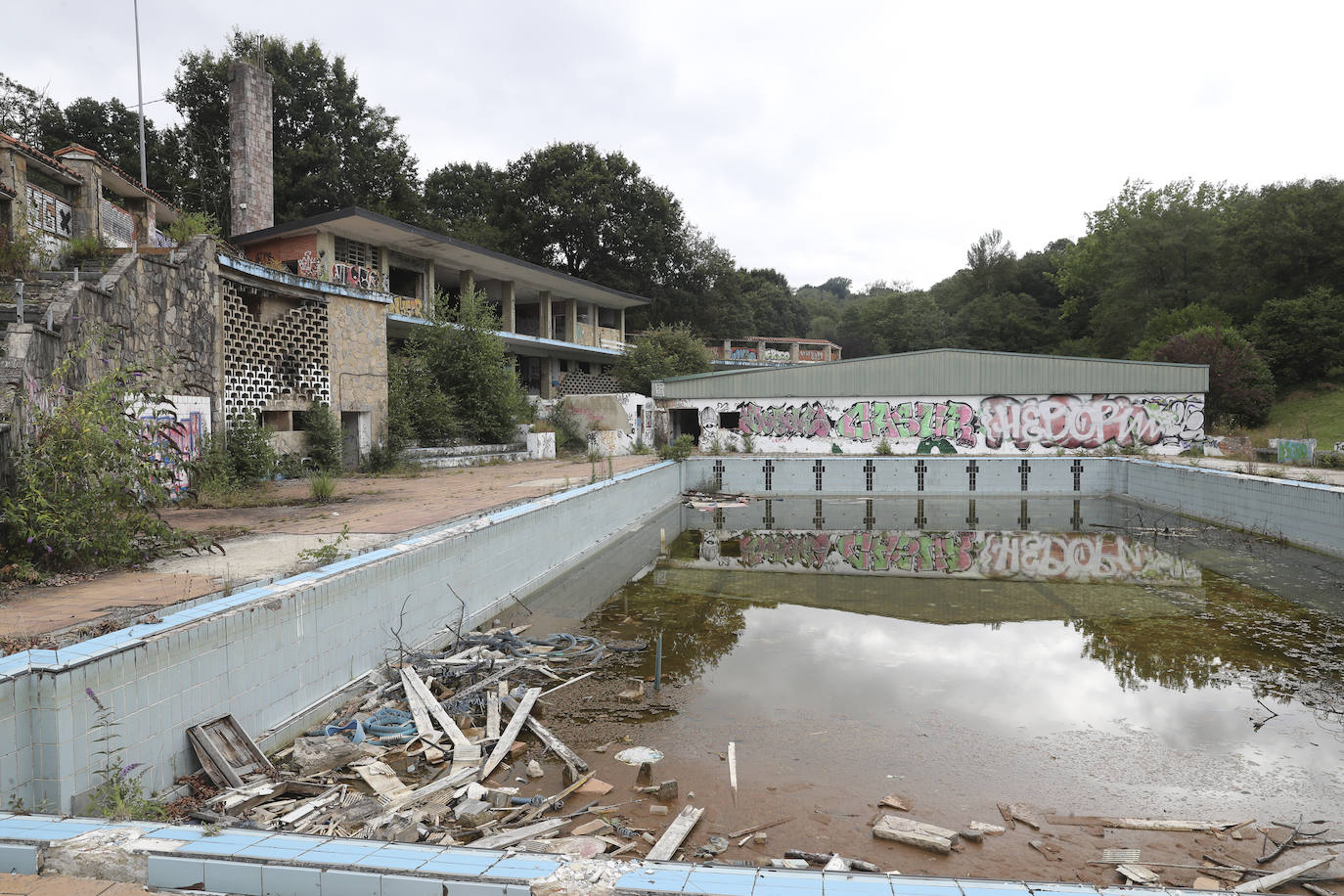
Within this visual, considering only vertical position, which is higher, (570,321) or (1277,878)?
(570,321)

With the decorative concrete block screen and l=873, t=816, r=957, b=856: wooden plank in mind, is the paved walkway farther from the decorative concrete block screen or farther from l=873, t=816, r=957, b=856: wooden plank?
l=873, t=816, r=957, b=856: wooden plank

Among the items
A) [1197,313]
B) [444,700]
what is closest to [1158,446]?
[1197,313]

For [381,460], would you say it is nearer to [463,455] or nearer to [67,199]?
[463,455]

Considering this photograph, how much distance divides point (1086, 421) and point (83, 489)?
2722cm

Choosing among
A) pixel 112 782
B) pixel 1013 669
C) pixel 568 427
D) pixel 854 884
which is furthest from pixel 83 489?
pixel 568 427

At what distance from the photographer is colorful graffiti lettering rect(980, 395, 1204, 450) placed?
25844mm

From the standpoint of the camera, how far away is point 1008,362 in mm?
26766

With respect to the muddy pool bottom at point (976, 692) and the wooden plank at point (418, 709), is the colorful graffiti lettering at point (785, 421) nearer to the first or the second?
the muddy pool bottom at point (976, 692)

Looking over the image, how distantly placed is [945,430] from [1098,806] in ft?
76.5

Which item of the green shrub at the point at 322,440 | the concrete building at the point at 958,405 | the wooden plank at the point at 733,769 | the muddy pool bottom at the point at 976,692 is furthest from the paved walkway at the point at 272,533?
the concrete building at the point at 958,405

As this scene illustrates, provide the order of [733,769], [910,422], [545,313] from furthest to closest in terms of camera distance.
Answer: [545,313] < [910,422] < [733,769]

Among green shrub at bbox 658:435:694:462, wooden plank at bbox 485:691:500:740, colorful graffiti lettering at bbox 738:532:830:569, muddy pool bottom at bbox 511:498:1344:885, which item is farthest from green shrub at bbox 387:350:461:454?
wooden plank at bbox 485:691:500:740

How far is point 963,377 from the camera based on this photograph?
2700 centimetres

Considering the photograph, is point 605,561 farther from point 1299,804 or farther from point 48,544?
point 1299,804
